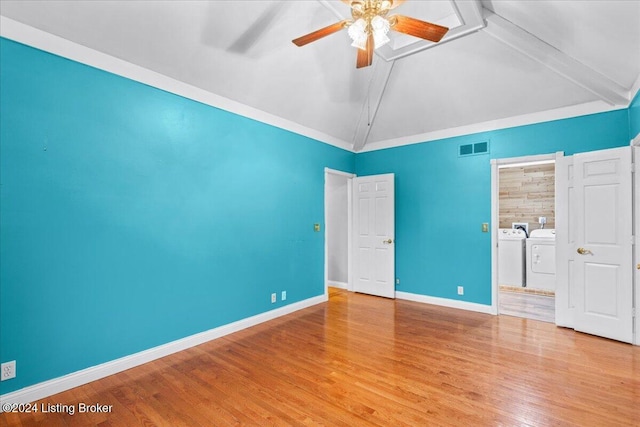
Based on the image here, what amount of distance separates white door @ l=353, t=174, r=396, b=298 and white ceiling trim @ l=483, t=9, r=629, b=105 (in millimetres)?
2470

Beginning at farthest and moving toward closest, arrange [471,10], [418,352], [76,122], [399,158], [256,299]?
[399,158] → [256,299] → [418,352] → [471,10] → [76,122]

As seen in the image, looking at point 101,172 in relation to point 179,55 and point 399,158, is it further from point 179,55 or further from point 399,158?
point 399,158

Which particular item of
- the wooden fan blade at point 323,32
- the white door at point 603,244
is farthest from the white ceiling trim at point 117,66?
the white door at point 603,244

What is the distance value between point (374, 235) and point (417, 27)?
3754 mm

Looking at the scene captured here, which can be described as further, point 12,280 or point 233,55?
point 233,55

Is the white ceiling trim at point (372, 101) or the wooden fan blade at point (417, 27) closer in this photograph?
the wooden fan blade at point (417, 27)

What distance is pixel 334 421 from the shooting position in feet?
6.93

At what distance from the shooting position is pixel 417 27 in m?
2.25

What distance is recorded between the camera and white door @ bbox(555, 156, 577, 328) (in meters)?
3.89

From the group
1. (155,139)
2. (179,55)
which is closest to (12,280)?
(155,139)

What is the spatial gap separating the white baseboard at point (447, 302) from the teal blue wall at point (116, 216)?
243 cm

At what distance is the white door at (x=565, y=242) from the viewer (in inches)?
153

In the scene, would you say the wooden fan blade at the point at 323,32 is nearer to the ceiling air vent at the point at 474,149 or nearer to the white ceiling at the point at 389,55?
the white ceiling at the point at 389,55

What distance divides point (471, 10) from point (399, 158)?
2690mm
